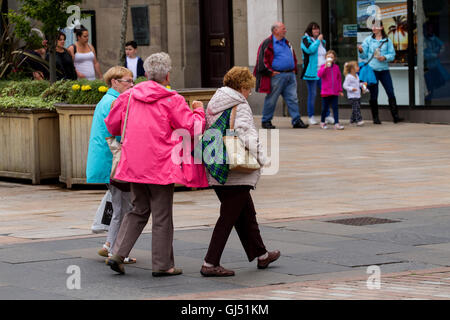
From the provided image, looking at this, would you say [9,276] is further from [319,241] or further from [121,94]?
[319,241]

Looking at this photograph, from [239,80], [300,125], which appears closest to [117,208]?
[239,80]

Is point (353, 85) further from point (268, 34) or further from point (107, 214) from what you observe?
point (107, 214)

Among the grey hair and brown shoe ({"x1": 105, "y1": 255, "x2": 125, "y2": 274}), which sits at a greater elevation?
the grey hair

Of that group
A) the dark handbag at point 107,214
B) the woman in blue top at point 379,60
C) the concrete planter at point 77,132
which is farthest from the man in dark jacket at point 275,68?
the dark handbag at point 107,214

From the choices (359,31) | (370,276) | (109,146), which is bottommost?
(370,276)

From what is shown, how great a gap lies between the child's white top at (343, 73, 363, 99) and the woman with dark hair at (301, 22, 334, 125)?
633 millimetres

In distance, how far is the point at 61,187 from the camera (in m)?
13.7

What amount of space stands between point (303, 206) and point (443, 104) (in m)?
9.61

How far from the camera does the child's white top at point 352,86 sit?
20178mm

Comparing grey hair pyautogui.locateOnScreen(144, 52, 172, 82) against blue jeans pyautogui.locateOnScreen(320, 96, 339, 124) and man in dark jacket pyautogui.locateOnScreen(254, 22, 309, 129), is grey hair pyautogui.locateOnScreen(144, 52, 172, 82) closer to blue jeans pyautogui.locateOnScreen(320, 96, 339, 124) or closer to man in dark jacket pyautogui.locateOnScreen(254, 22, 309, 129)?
man in dark jacket pyautogui.locateOnScreen(254, 22, 309, 129)

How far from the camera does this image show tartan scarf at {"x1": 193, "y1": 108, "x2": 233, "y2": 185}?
7805mm

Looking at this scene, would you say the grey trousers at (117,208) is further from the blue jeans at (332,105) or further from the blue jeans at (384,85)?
the blue jeans at (384,85)

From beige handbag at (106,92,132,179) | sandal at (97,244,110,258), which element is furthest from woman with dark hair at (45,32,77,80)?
beige handbag at (106,92,132,179)
